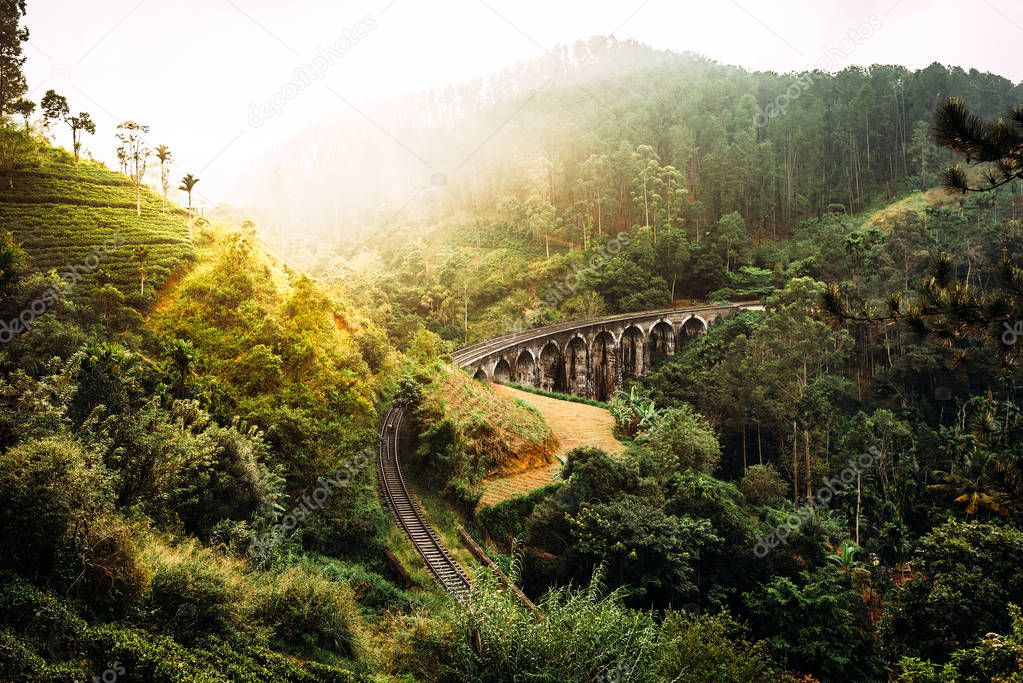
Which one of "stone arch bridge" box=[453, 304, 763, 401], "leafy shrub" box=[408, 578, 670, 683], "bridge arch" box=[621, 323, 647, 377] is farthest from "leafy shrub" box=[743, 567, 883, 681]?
"bridge arch" box=[621, 323, 647, 377]

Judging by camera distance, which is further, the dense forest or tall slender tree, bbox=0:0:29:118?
tall slender tree, bbox=0:0:29:118

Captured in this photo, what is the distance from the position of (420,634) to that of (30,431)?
6642 millimetres

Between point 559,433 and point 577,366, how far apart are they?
1594 cm

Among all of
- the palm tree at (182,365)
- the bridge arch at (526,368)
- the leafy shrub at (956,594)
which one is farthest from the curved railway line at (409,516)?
the bridge arch at (526,368)

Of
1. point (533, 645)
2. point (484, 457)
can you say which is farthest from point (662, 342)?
point (533, 645)

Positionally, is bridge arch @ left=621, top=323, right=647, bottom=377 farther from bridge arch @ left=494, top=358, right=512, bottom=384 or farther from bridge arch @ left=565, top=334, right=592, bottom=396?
bridge arch @ left=494, top=358, right=512, bottom=384

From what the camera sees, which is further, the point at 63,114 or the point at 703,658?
the point at 63,114

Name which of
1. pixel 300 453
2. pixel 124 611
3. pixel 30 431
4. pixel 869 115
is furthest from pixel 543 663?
pixel 869 115

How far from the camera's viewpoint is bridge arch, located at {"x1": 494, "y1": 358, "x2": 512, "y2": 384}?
121ft

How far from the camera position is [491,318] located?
51469mm

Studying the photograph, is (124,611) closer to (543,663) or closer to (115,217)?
(543,663)

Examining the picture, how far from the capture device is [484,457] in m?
23.4

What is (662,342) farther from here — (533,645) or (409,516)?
(533,645)

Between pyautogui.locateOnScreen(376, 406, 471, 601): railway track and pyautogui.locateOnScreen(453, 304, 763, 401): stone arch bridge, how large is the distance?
9.74m
